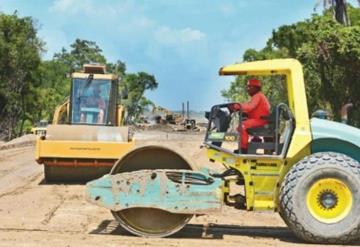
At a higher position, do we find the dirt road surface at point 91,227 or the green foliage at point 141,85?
the green foliage at point 141,85

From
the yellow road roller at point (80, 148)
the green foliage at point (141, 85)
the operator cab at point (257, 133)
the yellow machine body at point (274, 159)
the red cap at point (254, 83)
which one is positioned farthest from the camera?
the green foliage at point (141, 85)

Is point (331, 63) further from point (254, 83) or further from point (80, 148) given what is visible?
point (254, 83)

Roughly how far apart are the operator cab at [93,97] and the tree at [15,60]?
31.8m

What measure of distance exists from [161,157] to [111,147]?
5.87m

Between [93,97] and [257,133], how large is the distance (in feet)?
31.0

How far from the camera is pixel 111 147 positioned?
1488 centimetres

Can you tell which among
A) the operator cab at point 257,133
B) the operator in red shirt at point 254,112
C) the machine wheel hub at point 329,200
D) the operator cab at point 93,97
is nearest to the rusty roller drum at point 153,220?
the operator cab at point 257,133

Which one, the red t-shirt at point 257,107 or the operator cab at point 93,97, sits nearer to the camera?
the red t-shirt at point 257,107


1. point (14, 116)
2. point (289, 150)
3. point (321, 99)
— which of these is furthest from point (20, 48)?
point (289, 150)

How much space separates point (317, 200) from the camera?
8453 mm

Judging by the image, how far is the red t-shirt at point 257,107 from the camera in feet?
29.0

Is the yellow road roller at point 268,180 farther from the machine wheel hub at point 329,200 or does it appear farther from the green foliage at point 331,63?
the green foliage at point 331,63

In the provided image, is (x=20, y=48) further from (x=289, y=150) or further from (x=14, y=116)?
(x=289, y=150)

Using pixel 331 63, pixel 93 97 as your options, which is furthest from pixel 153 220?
pixel 331 63
